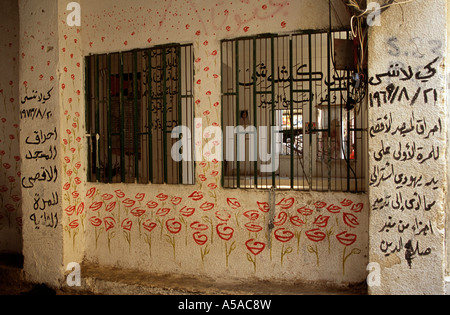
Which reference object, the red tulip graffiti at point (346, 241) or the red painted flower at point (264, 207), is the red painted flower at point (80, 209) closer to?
the red painted flower at point (264, 207)

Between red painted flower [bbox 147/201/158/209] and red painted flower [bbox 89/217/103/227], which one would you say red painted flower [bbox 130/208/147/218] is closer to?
red painted flower [bbox 147/201/158/209]

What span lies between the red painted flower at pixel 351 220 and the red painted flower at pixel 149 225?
2.23 metres

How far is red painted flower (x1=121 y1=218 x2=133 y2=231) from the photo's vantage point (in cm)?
426

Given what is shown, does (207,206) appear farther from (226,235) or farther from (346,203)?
(346,203)

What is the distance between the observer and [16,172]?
4.89 m

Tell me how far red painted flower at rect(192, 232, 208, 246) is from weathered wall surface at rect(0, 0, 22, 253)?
2815 millimetres

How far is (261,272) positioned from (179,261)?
100 cm

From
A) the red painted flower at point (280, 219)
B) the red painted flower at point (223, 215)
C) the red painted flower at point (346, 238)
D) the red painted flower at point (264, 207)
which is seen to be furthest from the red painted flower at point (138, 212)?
the red painted flower at point (346, 238)

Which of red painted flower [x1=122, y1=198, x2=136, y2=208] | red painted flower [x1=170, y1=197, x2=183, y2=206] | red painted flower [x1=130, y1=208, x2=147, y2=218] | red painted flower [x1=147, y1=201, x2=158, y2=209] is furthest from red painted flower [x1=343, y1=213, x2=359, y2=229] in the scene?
red painted flower [x1=122, y1=198, x2=136, y2=208]

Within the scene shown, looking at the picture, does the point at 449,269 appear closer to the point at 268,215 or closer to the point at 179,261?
the point at 268,215

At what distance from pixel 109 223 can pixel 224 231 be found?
5.22 ft

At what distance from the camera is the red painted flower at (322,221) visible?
140 inches
